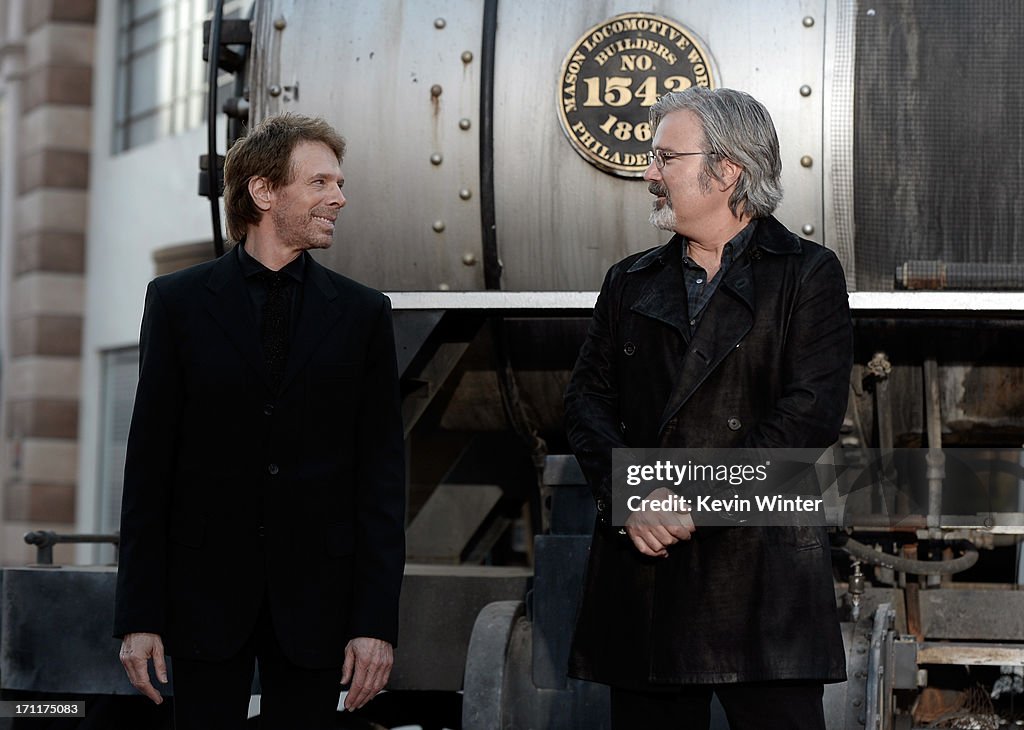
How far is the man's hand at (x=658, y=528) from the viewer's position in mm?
2602

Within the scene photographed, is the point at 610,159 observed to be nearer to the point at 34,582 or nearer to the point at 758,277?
the point at 758,277

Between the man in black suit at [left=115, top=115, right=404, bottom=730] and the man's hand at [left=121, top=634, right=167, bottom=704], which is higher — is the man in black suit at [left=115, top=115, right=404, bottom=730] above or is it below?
above

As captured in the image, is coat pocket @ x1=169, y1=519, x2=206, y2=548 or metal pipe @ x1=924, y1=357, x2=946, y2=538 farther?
metal pipe @ x1=924, y1=357, x2=946, y2=538

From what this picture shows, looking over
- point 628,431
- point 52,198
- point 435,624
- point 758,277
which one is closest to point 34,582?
point 435,624

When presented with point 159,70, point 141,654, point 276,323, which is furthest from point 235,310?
point 159,70

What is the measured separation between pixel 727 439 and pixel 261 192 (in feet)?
3.42

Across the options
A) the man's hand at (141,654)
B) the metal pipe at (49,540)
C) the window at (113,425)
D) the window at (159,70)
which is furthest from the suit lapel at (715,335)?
the window at (113,425)

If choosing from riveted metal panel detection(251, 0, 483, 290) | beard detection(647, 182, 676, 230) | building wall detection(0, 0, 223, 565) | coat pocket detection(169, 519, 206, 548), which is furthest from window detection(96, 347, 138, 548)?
beard detection(647, 182, 676, 230)

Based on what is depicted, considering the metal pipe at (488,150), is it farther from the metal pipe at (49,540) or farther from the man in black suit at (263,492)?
the metal pipe at (49,540)

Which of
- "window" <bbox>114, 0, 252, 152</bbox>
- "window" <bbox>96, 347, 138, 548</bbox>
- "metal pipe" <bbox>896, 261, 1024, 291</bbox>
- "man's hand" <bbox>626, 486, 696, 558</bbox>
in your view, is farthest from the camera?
"window" <bbox>96, 347, 138, 548</bbox>

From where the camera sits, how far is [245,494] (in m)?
2.78

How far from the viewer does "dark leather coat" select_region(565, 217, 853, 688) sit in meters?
2.61

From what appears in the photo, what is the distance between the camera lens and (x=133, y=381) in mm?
13500

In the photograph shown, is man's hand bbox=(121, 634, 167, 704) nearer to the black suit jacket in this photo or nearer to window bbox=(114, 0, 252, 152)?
the black suit jacket
